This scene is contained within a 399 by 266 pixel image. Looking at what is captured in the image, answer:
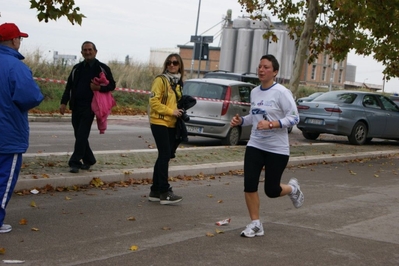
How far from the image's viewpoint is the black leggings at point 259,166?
307 inches

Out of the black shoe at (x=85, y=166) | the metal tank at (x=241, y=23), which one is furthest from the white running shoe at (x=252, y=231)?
the metal tank at (x=241, y=23)

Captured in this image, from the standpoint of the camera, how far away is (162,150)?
9578 millimetres

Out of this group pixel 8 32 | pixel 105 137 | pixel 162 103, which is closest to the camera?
pixel 8 32

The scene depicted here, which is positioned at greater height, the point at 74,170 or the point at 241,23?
the point at 241,23

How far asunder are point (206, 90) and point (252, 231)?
11387mm

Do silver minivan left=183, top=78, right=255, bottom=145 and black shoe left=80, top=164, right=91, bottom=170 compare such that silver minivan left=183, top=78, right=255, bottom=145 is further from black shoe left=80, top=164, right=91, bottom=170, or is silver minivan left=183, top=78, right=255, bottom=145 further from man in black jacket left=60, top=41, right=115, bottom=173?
man in black jacket left=60, top=41, right=115, bottom=173

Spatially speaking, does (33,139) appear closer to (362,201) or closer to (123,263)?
(362,201)

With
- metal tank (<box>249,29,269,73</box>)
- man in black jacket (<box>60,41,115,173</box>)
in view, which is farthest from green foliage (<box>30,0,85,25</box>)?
metal tank (<box>249,29,269,73</box>)

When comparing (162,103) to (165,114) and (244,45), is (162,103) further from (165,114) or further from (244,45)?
(244,45)

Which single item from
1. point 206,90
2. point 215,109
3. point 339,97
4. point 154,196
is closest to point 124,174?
point 154,196

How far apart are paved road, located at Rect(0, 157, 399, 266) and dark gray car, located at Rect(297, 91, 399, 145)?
402 inches

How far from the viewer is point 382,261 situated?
6.94m

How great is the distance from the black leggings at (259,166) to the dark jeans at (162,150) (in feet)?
6.07

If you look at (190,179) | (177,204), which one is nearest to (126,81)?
(190,179)
